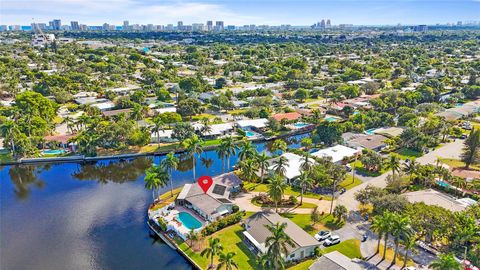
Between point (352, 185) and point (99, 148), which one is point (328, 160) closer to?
point (352, 185)

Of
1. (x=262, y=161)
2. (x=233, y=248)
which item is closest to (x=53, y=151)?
(x=262, y=161)

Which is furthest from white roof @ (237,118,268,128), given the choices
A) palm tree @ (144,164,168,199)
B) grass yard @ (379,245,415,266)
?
grass yard @ (379,245,415,266)

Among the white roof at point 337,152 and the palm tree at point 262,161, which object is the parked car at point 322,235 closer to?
the palm tree at point 262,161

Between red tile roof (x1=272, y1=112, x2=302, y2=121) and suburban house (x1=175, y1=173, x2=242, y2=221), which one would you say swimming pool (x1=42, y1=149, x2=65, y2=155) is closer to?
suburban house (x1=175, y1=173, x2=242, y2=221)

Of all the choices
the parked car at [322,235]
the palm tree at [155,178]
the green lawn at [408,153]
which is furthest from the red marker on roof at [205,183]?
the green lawn at [408,153]

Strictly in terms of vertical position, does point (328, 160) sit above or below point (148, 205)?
above

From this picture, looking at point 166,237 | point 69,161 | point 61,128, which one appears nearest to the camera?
point 166,237

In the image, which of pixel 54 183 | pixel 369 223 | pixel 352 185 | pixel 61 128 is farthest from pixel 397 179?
pixel 61 128

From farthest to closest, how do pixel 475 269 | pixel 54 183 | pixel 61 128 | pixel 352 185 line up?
pixel 61 128 < pixel 54 183 < pixel 352 185 < pixel 475 269
